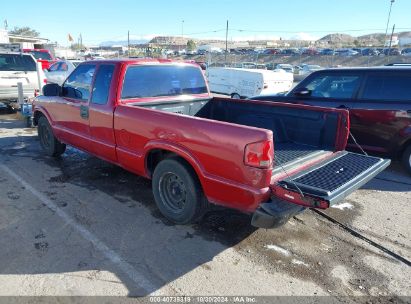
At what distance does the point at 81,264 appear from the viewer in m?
3.19

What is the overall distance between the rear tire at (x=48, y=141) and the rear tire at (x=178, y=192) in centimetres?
304

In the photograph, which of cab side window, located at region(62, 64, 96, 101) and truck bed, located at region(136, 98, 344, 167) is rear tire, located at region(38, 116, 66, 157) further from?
truck bed, located at region(136, 98, 344, 167)

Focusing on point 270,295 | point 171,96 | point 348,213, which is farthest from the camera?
point 171,96

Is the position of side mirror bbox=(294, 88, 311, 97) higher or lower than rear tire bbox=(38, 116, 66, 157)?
higher

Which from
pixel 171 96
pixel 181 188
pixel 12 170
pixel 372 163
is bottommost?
pixel 12 170

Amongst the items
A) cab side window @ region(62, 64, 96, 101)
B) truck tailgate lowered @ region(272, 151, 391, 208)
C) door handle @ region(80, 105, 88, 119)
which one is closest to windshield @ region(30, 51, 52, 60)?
cab side window @ region(62, 64, 96, 101)

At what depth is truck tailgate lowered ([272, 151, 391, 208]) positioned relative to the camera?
110 inches

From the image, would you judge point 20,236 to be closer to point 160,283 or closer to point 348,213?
point 160,283

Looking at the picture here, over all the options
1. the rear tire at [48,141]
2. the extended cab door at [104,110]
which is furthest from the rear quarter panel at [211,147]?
the rear tire at [48,141]

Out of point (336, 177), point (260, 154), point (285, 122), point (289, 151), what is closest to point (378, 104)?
point (285, 122)

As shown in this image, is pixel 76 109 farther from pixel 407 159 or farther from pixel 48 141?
pixel 407 159

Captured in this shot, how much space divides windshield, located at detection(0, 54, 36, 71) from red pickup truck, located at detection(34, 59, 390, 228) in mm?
5630

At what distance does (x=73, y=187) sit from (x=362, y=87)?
5111 mm

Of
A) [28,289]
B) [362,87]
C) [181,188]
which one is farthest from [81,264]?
[362,87]
